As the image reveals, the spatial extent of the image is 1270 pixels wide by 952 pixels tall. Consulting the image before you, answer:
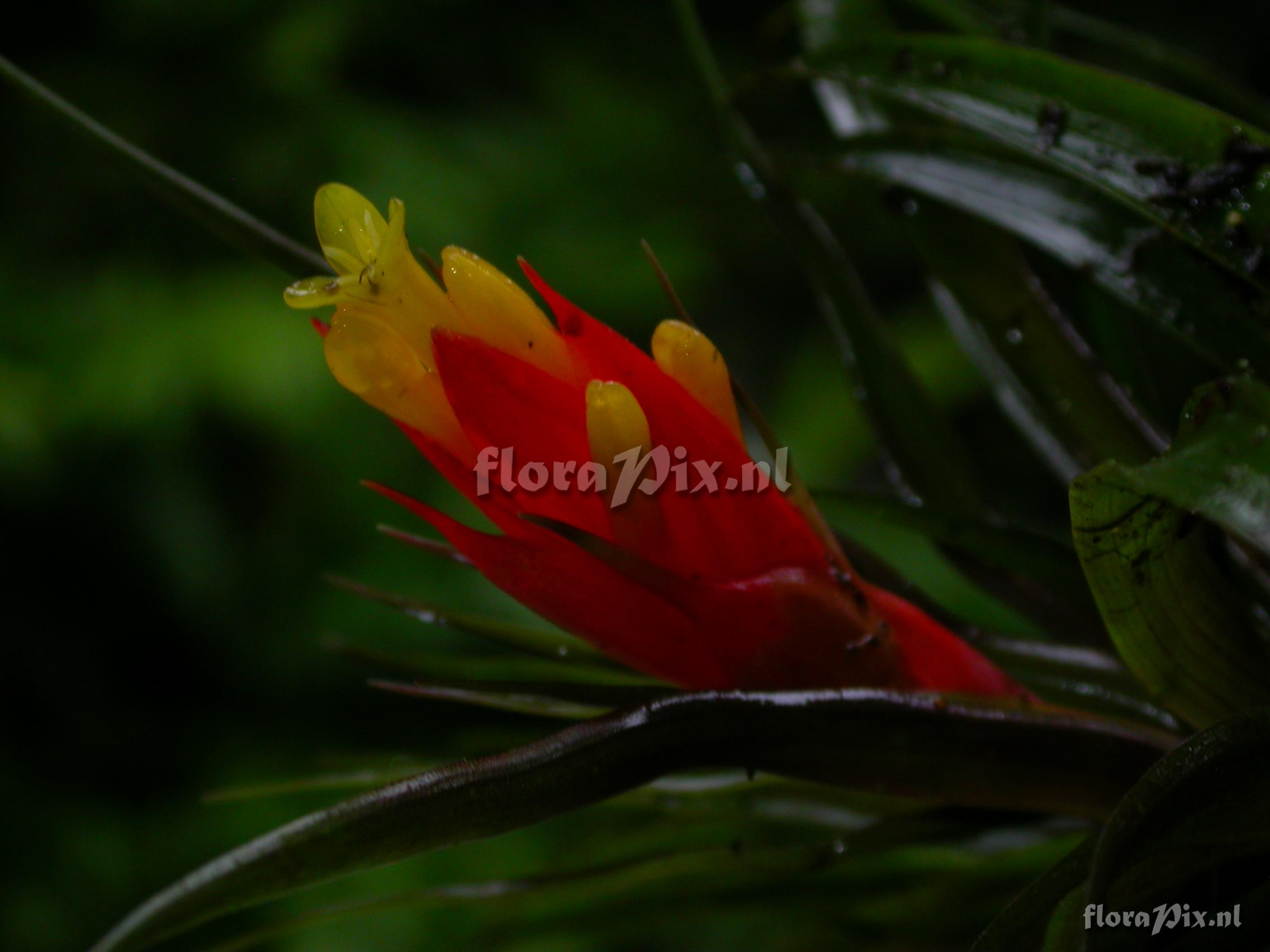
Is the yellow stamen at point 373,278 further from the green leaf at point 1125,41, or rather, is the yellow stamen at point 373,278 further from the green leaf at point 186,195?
the green leaf at point 1125,41

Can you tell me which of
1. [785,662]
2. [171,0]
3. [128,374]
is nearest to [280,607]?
[128,374]

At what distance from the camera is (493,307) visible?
1.01 feet

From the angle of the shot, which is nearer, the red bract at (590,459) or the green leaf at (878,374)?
the red bract at (590,459)

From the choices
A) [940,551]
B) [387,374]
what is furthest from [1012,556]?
[387,374]

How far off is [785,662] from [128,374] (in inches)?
43.4

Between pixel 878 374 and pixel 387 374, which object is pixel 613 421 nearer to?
pixel 387 374

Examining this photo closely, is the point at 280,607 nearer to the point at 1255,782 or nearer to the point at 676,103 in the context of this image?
the point at 676,103

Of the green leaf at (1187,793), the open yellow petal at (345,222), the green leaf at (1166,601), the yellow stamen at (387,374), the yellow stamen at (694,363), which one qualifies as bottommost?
the green leaf at (1187,793)

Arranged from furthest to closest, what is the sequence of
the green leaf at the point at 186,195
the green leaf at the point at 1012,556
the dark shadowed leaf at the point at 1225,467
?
1. the green leaf at the point at 1012,556
2. the green leaf at the point at 186,195
3. the dark shadowed leaf at the point at 1225,467

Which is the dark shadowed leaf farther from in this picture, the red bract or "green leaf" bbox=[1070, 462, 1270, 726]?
the red bract

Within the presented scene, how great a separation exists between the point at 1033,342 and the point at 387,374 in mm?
328

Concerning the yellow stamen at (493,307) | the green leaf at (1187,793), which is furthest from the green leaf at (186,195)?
the green leaf at (1187,793)

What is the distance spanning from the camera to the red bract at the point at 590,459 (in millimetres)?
298

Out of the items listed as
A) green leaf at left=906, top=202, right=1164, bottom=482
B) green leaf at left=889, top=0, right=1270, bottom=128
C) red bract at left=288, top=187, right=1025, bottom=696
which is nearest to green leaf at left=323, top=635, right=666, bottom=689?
red bract at left=288, top=187, right=1025, bottom=696
